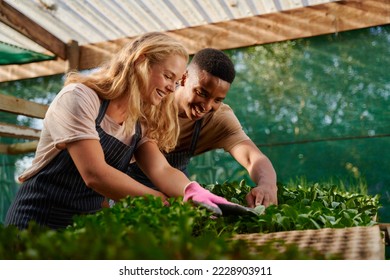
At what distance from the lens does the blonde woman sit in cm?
172

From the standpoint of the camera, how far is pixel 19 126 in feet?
15.7

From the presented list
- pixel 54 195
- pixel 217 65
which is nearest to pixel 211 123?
pixel 217 65

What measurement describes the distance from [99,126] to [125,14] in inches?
130

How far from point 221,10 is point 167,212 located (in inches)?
166

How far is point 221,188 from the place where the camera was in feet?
8.52

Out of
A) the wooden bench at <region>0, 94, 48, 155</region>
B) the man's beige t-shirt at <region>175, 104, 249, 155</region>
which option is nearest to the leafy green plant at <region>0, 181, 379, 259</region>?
the man's beige t-shirt at <region>175, 104, 249, 155</region>

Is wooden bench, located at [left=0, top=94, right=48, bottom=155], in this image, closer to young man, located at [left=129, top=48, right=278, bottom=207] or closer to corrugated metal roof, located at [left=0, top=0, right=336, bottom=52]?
corrugated metal roof, located at [left=0, top=0, right=336, bottom=52]

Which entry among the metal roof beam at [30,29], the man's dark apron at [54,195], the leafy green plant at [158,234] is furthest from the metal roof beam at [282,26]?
the leafy green plant at [158,234]

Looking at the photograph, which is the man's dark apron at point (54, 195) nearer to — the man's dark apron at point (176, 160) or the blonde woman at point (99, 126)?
the blonde woman at point (99, 126)

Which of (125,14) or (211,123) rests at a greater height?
(125,14)

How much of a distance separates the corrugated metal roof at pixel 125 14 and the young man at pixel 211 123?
2371 millimetres

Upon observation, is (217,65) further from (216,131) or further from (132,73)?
(132,73)

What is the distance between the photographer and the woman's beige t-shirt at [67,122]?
64.7 inches

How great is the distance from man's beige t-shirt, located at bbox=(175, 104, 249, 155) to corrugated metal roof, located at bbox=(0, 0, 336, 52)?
2.38 meters
